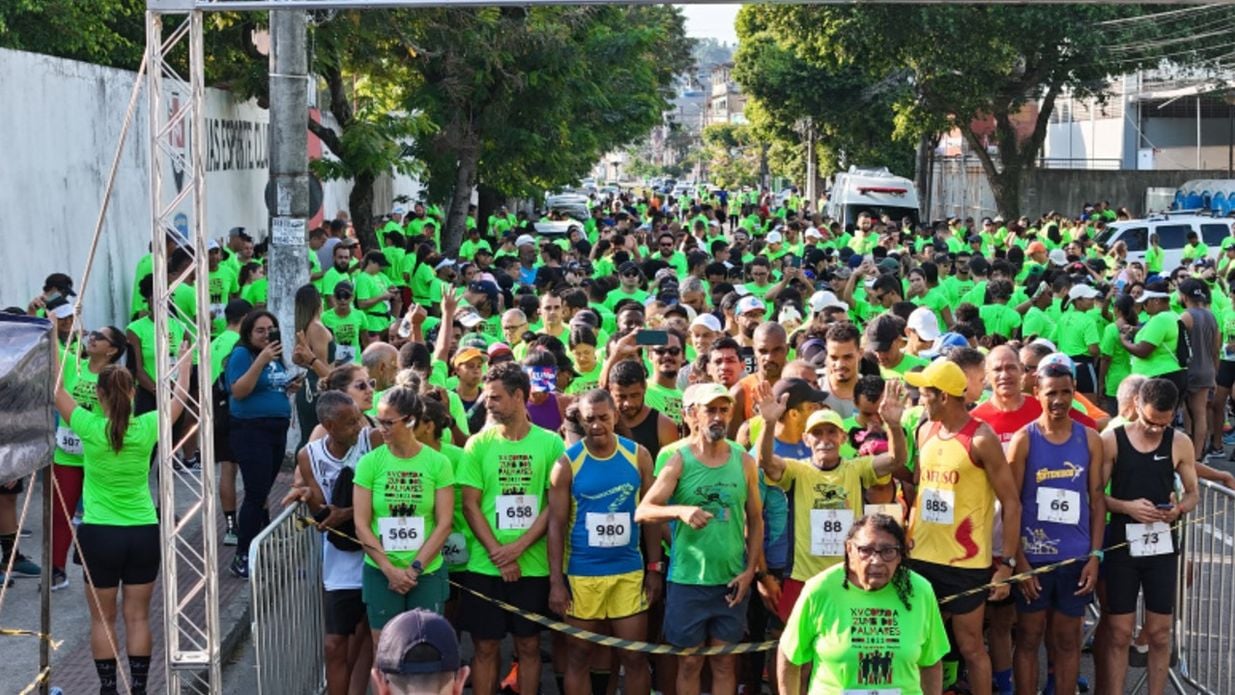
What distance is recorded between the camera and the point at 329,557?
8.08m

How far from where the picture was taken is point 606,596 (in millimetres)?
7887

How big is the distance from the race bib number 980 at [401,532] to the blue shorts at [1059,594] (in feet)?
9.38

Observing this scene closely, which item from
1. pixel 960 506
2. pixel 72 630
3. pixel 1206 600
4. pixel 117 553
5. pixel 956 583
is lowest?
pixel 72 630

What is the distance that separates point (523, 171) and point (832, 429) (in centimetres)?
2093

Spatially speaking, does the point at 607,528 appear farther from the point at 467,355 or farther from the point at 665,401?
the point at 467,355

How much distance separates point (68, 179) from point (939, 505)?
11695 mm

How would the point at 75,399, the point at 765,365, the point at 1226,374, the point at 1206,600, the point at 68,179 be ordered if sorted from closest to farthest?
the point at 1206,600, the point at 765,365, the point at 75,399, the point at 1226,374, the point at 68,179

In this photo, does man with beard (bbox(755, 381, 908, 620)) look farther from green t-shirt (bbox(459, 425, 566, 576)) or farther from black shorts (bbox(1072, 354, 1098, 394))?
black shorts (bbox(1072, 354, 1098, 394))

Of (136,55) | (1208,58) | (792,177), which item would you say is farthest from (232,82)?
(792,177)

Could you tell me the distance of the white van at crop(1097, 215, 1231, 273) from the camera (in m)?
27.9

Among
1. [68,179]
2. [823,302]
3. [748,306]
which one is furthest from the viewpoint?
[68,179]

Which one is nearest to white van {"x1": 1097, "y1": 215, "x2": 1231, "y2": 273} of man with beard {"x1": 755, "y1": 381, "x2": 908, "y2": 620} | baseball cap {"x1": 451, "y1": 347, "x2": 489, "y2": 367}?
baseball cap {"x1": 451, "y1": 347, "x2": 489, "y2": 367}

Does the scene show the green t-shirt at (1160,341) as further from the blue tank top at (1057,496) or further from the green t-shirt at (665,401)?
the blue tank top at (1057,496)

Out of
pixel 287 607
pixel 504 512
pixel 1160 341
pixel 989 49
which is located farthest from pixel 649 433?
pixel 989 49
